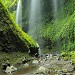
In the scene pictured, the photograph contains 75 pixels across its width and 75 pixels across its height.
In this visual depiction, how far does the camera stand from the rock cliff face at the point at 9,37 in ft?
31.4

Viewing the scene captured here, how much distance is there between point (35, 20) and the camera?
19750 millimetres

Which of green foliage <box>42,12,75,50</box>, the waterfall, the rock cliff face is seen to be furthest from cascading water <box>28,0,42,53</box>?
the rock cliff face

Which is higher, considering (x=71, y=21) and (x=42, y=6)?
A: (x=42, y=6)

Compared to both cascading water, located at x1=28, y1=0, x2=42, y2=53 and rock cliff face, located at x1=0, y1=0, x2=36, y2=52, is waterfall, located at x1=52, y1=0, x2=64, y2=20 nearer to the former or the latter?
cascading water, located at x1=28, y1=0, x2=42, y2=53

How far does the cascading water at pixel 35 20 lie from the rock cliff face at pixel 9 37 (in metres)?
6.64

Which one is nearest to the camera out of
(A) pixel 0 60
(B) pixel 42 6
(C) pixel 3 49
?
(A) pixel 0 60

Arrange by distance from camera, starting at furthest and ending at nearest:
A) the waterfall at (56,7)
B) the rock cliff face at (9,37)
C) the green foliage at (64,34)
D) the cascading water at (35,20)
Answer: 1. the cascading water at (35,20)
2. the waterfall at (56,7)
3. the green foliage at (64,34)
4. the rock cliff face at (9,37)

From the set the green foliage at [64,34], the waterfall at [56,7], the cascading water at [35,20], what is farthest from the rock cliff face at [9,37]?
the cascading water at [35,20]

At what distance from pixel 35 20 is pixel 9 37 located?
10081 millimetres

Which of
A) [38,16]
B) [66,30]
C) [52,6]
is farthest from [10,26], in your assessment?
[38,16]

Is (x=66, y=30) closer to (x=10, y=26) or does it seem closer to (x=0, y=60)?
(x=10, y=26)

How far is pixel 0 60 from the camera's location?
8438 millimetres

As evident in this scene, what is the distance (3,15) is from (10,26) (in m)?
0.59

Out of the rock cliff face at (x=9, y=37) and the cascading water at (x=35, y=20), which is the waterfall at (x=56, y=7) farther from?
the rock cliff face at (x=9, y=37)
